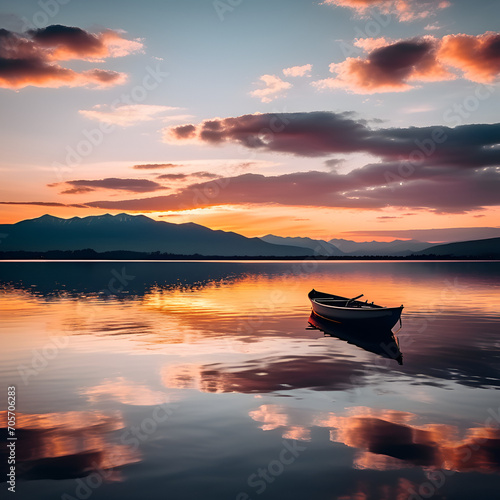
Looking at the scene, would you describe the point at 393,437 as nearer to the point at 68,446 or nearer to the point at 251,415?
the point at 251,415

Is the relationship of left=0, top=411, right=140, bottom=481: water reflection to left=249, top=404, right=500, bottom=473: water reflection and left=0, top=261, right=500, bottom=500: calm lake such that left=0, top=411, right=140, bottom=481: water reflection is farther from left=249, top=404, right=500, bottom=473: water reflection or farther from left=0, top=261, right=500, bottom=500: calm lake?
left=249, top=404, right=500, bottom=473: water reflection

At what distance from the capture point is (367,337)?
116 feet

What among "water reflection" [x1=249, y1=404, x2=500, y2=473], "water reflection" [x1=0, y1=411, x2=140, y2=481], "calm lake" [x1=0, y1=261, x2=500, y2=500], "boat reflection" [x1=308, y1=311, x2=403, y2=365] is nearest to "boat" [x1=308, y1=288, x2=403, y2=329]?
"boat reflection" [x1=308, y1=311, x2=403, y2=365]

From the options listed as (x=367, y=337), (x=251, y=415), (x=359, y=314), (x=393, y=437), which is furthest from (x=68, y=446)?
(x=367, y=337)

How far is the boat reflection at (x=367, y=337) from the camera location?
29733mm

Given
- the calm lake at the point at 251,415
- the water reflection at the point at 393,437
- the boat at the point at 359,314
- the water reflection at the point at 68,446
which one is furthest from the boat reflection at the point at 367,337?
the water reflection at the point at 68,446

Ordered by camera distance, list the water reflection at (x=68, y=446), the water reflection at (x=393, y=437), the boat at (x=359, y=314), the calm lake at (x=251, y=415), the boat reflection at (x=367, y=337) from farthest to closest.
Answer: the boat at (x=359, y=314), the boat reflection at (x=367, y=337), the water reflection at (x=393, y=437), the water reflection at (x=68, y=446), the calm lake at (x=251, y=415)

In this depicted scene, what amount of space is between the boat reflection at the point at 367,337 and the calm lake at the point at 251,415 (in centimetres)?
32

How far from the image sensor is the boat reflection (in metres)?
29.7

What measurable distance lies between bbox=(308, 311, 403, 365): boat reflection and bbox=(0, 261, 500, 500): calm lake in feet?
1.04

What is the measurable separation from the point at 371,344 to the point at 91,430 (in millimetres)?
22477

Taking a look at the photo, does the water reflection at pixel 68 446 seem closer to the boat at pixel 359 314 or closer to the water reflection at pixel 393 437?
the water reflection at pixel 393 437

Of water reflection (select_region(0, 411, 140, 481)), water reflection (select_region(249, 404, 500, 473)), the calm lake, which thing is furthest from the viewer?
water reflection (select_region(249, 404, 500, 473))

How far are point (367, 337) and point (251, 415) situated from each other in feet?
67.6
